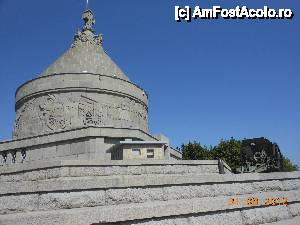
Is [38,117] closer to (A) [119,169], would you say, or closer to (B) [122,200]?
(A) [119,169]

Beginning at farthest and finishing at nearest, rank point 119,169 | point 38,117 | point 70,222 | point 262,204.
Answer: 1. point 38,117
2. point 119,169
3. point 262,204
4. point 70,222

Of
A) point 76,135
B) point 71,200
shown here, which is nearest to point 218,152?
point 76,135

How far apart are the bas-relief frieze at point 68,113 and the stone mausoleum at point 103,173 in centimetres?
8

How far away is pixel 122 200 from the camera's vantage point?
15.8 ft

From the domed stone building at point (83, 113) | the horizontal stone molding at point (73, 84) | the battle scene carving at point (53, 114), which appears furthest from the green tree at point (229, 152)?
the battle scene carving at point (53, 114)

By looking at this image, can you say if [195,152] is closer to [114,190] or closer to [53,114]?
[53,114]

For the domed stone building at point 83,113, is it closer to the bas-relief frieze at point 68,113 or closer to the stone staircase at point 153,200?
the bas-relief frieze at point 68,113

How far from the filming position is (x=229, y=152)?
36125mm

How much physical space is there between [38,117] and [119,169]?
13.5 m

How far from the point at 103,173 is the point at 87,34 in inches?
895

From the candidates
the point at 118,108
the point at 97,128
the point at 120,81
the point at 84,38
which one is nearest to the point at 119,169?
the point at 97,128

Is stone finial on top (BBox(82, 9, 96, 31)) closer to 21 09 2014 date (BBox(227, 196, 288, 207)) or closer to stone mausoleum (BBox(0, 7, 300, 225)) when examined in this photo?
stone mausoleum (BBox(0, 7, 300, 225))

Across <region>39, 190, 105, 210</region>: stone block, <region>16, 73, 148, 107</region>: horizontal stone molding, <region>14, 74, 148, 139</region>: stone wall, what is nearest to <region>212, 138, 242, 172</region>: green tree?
<region>14, 74, 148, 139</region>: stone wall

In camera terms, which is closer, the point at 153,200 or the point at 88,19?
the point at 153,200
